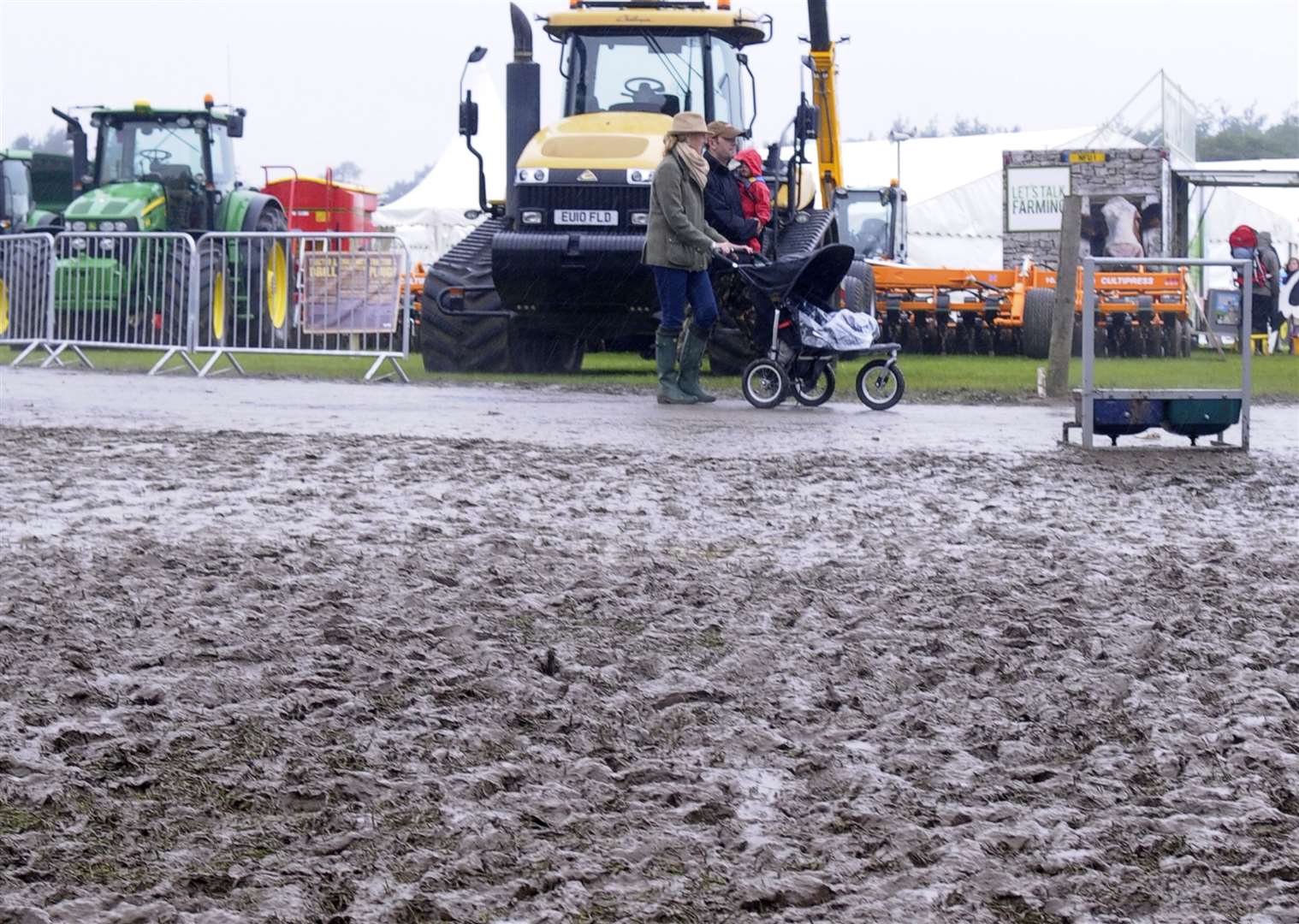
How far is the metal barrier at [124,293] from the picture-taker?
16828mm

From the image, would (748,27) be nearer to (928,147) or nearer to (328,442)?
(328,442)

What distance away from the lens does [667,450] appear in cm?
949

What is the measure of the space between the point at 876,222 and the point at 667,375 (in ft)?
52.3

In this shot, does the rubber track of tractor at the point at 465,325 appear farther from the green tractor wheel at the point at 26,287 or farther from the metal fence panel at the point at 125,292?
the green tractor wheel at the point at 26,287

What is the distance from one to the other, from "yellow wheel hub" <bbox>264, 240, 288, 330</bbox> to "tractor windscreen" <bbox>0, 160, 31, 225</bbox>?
→ 12336 mm

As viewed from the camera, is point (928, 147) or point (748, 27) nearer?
point (748, 27)

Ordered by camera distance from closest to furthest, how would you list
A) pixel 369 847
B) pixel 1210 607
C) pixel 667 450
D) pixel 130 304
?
pixel 369 847 < pixel 1210 607 < pixel 667 450 < pixel 130 304

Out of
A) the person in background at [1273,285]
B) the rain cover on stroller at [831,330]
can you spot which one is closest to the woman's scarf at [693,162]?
the rain cover on stroller at [831,330]

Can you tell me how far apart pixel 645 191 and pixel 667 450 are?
19.7 ft

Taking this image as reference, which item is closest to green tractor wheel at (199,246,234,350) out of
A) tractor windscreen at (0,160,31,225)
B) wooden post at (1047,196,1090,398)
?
wooden post at (1047,196,1090,398)

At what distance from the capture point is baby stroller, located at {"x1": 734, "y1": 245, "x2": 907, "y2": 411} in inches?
501

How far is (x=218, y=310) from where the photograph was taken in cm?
1742

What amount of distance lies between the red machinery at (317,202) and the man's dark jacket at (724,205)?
622 inches

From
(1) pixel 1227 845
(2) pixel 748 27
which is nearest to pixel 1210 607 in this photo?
(1) pixel 1227 845
